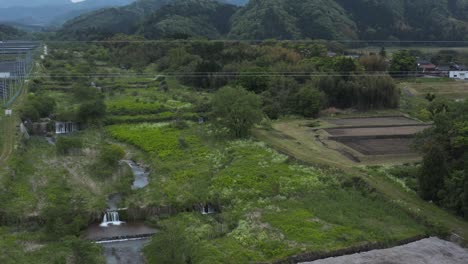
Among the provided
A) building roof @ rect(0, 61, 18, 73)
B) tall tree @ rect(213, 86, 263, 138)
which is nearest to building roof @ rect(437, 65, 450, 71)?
tall tree @ rect(213, 86, 263, 138)

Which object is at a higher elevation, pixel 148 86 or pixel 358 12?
pixel 358 12

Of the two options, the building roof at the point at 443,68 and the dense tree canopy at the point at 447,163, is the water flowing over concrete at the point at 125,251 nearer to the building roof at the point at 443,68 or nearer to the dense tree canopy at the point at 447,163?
the dense tree canopy at the point at 447,163

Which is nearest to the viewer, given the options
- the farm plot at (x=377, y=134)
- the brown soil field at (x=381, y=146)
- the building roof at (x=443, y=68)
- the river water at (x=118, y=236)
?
the river water at (x=118, y=236)

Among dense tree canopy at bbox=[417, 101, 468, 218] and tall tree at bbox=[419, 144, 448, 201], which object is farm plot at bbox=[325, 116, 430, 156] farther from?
tall tree at bbox=[419, 144, 448, 201]

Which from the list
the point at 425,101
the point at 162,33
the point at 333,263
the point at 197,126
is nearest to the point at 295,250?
the point at 333,263

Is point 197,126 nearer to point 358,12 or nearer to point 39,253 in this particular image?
point 39,253

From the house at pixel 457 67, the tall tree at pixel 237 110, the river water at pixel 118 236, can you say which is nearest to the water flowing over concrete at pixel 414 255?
the river water at pixel 118 236

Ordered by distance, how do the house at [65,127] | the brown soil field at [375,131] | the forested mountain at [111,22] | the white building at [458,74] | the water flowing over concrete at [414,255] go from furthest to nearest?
the forested mountain at [111,22] < the white building at [458,74] < the house at [65,127] < the brown soil field at [375,131] < the water flowing over concrete at [414,255]
